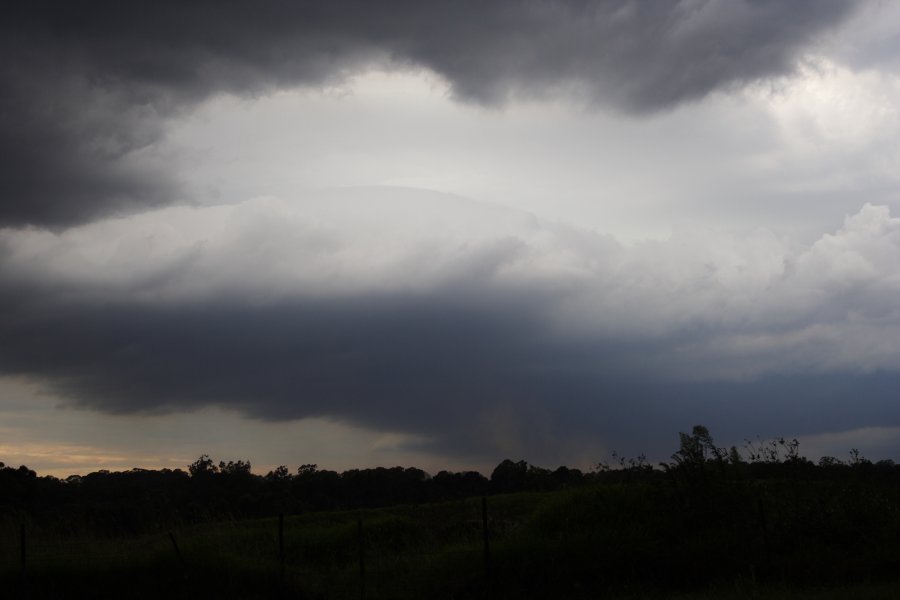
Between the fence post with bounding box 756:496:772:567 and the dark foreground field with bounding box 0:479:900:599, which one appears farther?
the fence post with bounding box 756:496:772:567

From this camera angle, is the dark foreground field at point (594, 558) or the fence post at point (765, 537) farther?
the fence post at point (765, 537)

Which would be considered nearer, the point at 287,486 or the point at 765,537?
the point at 765,537

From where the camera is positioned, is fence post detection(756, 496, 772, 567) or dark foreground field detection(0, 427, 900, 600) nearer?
dark foreground field detection(0, 427, 900, 600)

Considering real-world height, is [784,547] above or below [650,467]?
below

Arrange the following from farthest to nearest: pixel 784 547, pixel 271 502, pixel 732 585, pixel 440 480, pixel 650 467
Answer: pixel 440 480 < pixel 271 502 < pixel 650 467 < pixel 784 547 < pixel 732 585

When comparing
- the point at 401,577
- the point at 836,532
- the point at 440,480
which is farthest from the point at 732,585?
the point at 440,480

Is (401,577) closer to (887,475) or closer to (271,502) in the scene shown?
(887,475)

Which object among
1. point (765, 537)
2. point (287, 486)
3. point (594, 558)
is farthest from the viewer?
point (287, 486)

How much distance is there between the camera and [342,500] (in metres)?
62.8

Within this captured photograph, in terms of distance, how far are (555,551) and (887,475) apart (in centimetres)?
1514

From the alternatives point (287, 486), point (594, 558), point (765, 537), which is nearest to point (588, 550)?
point (594, 558)

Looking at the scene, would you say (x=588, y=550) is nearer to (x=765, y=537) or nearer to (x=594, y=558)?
(x=594, y=558)

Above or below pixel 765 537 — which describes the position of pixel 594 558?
below

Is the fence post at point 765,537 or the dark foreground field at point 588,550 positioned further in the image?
the fence post at point 765,537
